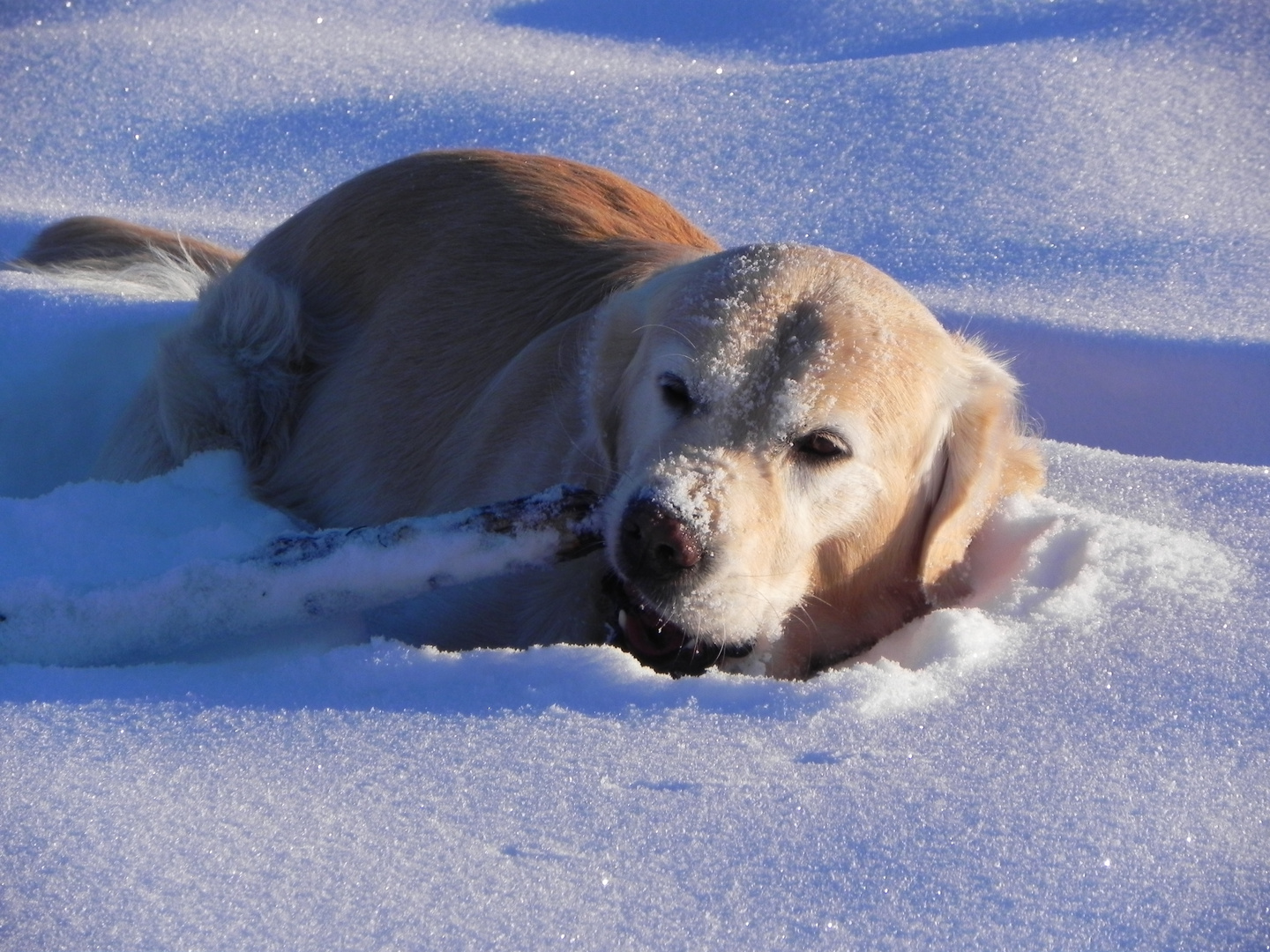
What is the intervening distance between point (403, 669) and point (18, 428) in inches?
93.5

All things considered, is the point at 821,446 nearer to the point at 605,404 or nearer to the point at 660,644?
the point at 660,644

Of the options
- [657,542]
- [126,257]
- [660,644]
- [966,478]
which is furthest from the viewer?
[126,257]

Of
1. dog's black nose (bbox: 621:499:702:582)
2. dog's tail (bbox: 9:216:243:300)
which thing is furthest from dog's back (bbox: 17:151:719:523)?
dog's black nose (bbox: 621:499:702:582)

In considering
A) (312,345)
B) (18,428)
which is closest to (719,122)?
(312,345)

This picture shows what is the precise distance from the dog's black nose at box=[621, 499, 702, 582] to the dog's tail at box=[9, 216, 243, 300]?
2572 millimetres

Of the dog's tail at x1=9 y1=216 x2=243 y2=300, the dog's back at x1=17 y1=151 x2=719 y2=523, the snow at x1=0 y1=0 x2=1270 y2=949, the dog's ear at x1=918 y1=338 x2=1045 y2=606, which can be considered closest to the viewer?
the snow at x1=0 y1=0 x2=1270 y2=949

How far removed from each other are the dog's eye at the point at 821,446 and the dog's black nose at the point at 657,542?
307 millimetres

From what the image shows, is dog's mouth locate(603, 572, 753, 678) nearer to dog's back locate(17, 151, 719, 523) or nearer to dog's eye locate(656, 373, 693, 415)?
dog's eye locate(656, 373, 693, 415)

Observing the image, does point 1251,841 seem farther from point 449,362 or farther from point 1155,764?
point 449,362

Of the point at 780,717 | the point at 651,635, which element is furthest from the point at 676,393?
the point at 780,717

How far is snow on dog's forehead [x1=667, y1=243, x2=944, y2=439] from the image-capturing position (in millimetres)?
2342

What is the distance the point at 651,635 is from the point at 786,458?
0.44 meters

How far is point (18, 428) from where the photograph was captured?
12.4 feet

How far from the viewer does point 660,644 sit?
8.04 ft
